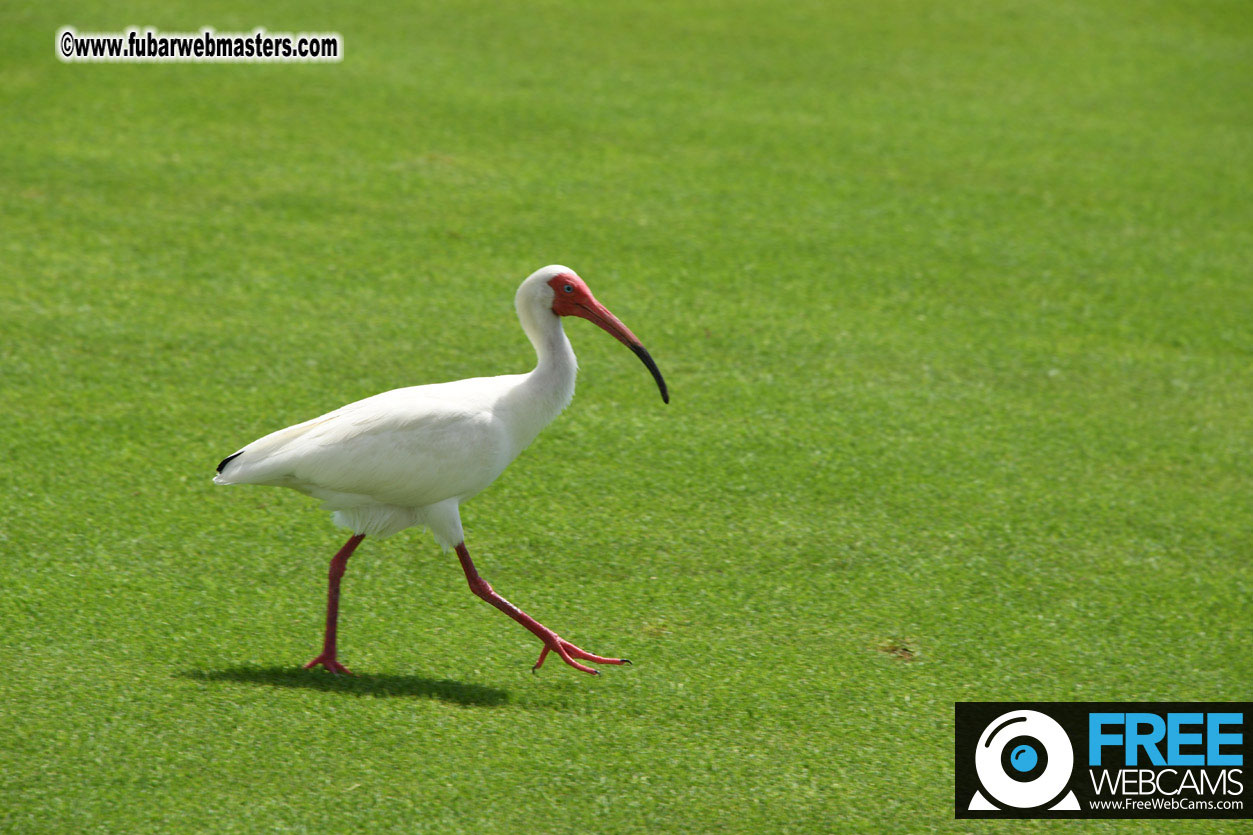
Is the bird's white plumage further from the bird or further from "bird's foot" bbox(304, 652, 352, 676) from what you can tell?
"bird's foot" bbox(304, 652, 352, 676)

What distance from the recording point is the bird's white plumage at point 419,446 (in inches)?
166

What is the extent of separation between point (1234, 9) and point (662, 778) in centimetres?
1103

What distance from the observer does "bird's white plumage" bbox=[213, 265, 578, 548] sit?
4219 millimetres

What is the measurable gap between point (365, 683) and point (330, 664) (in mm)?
140

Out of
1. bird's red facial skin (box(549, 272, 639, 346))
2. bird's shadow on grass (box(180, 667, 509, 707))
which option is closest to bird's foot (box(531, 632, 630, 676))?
bird's shadow on grass (box(180, 667, 509, 707))

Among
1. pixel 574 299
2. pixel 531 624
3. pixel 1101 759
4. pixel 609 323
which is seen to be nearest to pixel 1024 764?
pixel 1101 759

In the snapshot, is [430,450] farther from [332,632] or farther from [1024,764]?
[1024,764]

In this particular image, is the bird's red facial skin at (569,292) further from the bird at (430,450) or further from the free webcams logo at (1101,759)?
the free webcams logo at (1101,759)

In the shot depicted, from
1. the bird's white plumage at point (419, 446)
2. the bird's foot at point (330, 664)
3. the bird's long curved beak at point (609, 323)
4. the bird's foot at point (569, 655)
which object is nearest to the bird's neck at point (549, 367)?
the bird's white plumage at point (419, 446)

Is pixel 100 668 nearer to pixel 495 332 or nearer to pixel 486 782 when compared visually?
pixel 486 782

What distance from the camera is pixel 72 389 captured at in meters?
5.98

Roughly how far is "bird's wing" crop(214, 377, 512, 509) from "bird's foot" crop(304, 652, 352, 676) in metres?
0.50

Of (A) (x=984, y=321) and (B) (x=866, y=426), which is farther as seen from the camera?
(A) (x=984, y=321)

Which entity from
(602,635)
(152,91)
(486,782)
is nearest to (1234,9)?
(152,91)
